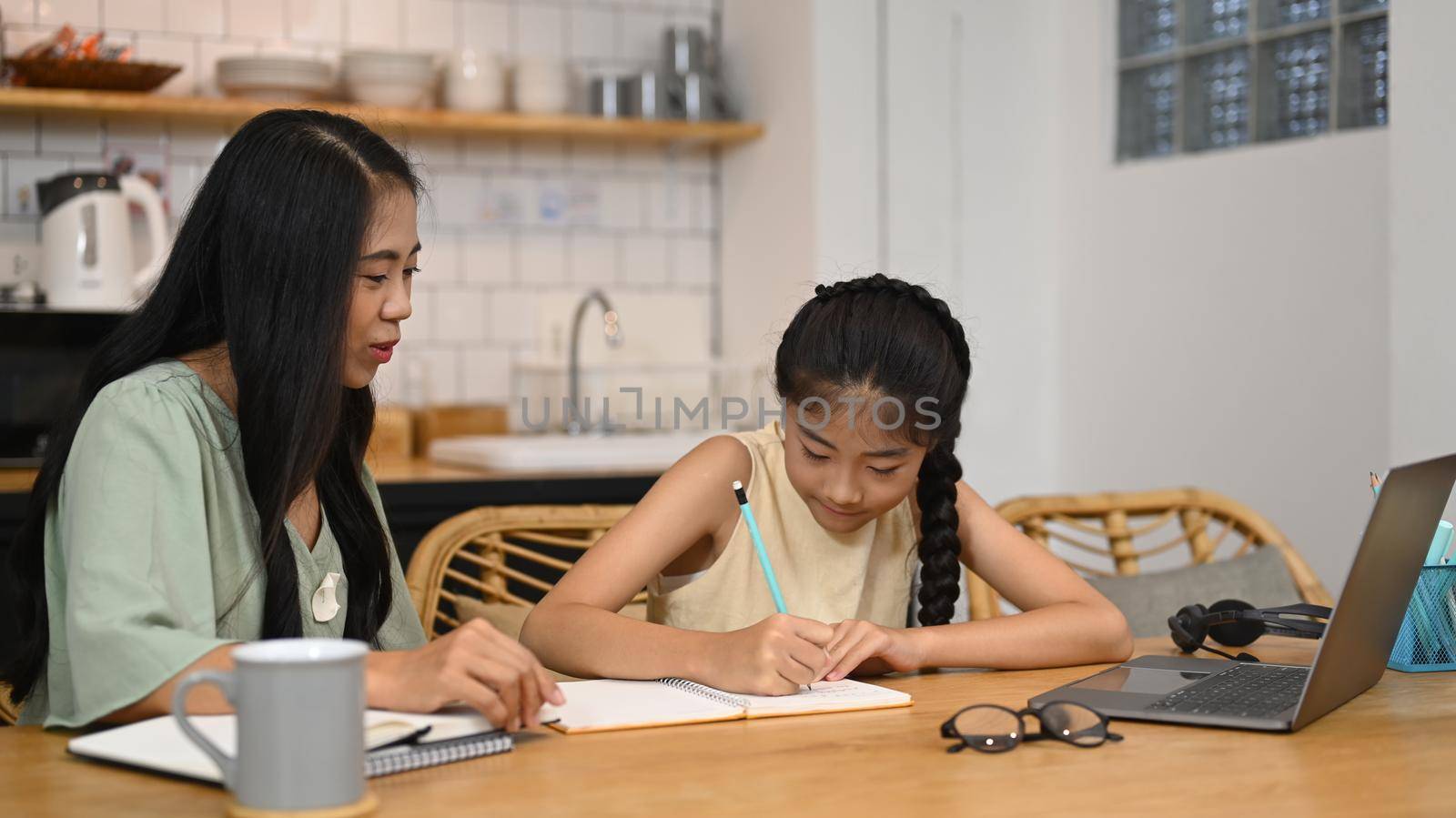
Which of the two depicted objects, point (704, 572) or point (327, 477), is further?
point (704, 572)

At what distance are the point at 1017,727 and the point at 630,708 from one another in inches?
13.2

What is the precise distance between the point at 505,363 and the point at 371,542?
231 cm

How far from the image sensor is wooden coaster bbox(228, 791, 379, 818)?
95cm

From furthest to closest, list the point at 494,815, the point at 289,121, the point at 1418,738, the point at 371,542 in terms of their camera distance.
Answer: the point at 371,542, the point at 289,121, the point at 1418,738, the point at 494,815

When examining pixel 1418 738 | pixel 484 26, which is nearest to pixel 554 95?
pixel 484 26

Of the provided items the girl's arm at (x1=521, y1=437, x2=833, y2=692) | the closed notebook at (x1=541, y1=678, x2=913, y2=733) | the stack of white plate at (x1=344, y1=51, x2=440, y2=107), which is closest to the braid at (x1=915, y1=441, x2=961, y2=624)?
the girl's arm at (x1=521, y1=437, x2=833, y2=692)

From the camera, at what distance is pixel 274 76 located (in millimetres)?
3420

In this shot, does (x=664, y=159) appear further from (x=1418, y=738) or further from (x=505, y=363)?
(x=1418, y=738)

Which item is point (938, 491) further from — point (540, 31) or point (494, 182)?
point (540, 31)

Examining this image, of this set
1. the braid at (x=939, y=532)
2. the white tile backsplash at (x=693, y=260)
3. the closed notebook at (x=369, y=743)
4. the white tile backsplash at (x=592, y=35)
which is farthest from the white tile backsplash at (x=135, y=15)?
the closed notebook at (x=369, y=743)

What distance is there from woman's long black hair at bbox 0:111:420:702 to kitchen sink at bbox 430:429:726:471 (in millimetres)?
1715

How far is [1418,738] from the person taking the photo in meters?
1.27

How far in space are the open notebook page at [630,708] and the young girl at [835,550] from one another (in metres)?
0.05

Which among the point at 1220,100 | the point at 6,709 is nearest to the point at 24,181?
the point at 6,709
